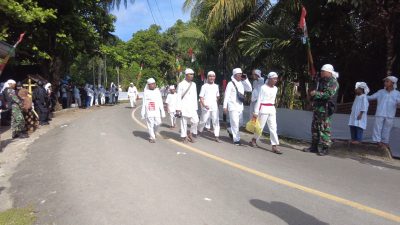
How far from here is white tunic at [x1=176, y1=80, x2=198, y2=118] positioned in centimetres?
1172

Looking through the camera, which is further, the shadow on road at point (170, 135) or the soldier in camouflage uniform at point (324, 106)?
the shadow on road at point (170, 135)

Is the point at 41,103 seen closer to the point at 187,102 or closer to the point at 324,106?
the point at 187,102

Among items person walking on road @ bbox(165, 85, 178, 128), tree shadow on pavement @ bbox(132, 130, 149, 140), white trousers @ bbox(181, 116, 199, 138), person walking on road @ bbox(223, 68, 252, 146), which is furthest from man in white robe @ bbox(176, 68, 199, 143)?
person walking on road @ bbox(165, 85, 178, 128)

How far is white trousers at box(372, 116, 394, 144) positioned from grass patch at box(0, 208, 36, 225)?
831cm

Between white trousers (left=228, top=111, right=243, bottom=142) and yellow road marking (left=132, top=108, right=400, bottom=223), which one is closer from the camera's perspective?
yellow road marking (left=132, top=108, right=400, bottom=223)

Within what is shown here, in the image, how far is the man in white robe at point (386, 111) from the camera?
1078 centimetres

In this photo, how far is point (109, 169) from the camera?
26.4ft

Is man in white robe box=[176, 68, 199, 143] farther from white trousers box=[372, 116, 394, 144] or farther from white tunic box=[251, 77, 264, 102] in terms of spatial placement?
white trousers box=[372, 116, 394, 144]

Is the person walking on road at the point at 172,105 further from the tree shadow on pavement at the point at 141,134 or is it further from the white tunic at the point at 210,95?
the white tunic at the point at 210,95

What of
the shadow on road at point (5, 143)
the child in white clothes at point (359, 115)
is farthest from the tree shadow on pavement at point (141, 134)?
the child in white clothes at point (359, 115)

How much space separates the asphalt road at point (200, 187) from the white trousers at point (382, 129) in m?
1.73

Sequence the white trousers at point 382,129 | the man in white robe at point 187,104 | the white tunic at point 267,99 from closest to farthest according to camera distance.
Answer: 1. the white tunic at point 267,99
2. the white trousers at point 382,129
3. the man in white robe at point 187,104

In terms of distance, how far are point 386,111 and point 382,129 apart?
460 mm

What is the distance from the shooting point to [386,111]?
10.8m
